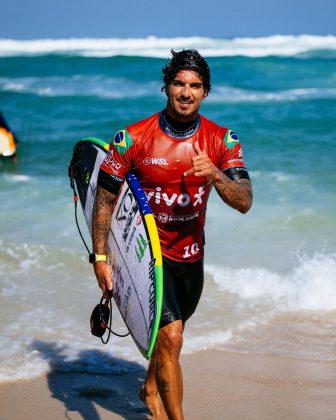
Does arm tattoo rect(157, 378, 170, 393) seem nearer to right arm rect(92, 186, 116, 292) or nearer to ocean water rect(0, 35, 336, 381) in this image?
right arm rect(92, 186, 116, 292)

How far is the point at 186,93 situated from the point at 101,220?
0.75m

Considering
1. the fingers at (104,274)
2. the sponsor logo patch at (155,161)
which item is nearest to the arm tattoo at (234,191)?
the sponsor logo patch at (155,161)

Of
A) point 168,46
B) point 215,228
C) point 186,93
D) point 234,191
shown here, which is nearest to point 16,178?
point 215,228

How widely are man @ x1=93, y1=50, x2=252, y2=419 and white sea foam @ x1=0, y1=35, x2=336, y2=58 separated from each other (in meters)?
23.3

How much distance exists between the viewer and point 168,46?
31281 millimetres

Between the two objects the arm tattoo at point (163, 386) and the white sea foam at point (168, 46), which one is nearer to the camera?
the arm tattoo at point (163, 386)

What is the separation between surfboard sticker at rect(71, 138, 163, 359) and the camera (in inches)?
140

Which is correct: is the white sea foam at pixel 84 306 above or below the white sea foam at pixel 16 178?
below

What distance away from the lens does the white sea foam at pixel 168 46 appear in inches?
1096

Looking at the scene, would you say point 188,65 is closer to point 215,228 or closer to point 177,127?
point 177,127

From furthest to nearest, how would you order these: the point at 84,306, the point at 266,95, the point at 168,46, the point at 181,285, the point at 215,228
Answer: the point at 168,46, the point at 266,95, the point at 215,228, the point at 84,306, the point at 181,285

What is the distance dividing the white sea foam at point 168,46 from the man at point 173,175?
917 inches

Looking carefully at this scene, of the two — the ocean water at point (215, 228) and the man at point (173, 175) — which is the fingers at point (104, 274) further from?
the ocean water at point (215, 228)

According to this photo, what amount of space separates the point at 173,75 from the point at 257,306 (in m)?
3.22
